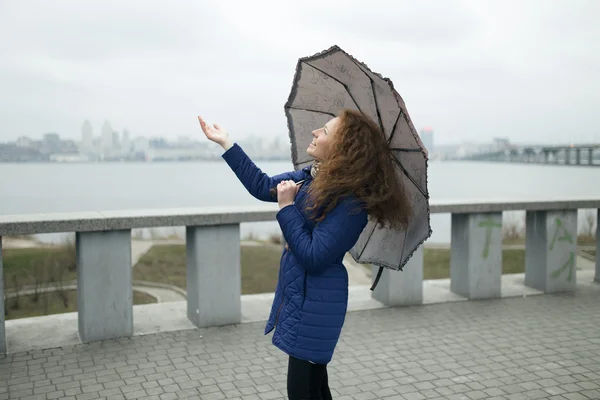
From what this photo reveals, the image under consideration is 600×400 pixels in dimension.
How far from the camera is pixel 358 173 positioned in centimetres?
298

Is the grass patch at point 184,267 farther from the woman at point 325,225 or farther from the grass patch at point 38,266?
the woman at point 325,225

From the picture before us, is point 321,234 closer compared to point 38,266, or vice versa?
point 321,234

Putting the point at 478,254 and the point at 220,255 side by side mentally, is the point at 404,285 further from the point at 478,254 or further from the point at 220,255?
the point at 220,255

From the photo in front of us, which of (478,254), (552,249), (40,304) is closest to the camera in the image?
(478,254)

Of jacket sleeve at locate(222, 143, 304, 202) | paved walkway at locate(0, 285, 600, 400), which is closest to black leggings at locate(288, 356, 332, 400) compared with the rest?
jacket sleeve at locate(222, 143, 304, 202)

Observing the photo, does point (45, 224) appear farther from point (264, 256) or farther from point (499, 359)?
point (264, 256)

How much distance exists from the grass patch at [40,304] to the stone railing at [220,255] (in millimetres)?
3042

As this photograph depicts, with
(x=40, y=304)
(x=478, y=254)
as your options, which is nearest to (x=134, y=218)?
(x=40, y=304)

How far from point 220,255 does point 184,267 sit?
723 cm

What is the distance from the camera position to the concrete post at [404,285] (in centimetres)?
761

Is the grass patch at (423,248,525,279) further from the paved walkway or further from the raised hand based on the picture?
the raised hand

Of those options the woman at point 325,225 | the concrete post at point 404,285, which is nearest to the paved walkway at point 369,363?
the concrete post at point 404,285

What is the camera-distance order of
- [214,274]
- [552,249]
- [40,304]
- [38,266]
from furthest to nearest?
[38,266], [40,304], [552,249], [214,274]

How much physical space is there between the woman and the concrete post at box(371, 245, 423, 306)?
4.48 meters
